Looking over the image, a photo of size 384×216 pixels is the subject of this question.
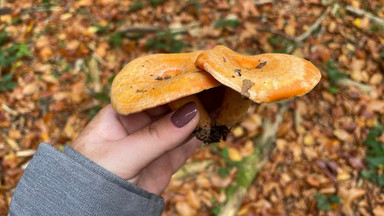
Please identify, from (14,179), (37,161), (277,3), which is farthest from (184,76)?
(277,3)

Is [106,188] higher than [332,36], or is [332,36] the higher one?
[106,188]

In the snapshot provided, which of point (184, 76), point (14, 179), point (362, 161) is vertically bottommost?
point (362, 161)

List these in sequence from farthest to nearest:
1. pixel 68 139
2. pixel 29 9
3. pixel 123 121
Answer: pixel 29 9 → pixel 68 139 → pixel 123 121

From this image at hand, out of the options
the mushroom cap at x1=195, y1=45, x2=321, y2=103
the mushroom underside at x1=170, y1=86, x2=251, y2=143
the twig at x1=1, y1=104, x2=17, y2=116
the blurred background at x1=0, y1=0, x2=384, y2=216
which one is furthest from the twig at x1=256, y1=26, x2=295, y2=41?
the twig at x1=1, y1=104, x2=17, y2=116

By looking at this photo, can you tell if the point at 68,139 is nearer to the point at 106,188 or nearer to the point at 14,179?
the point at 14,179

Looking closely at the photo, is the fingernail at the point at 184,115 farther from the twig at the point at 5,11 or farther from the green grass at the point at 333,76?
the twig at the point at 5,11

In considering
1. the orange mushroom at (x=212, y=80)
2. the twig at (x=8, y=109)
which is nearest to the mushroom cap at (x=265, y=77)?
the orange mushroom at (x=212, y=80)

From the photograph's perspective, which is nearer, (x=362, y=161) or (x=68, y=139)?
(x=362, y=161)

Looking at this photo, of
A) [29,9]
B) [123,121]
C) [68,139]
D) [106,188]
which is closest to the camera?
[106,188]
